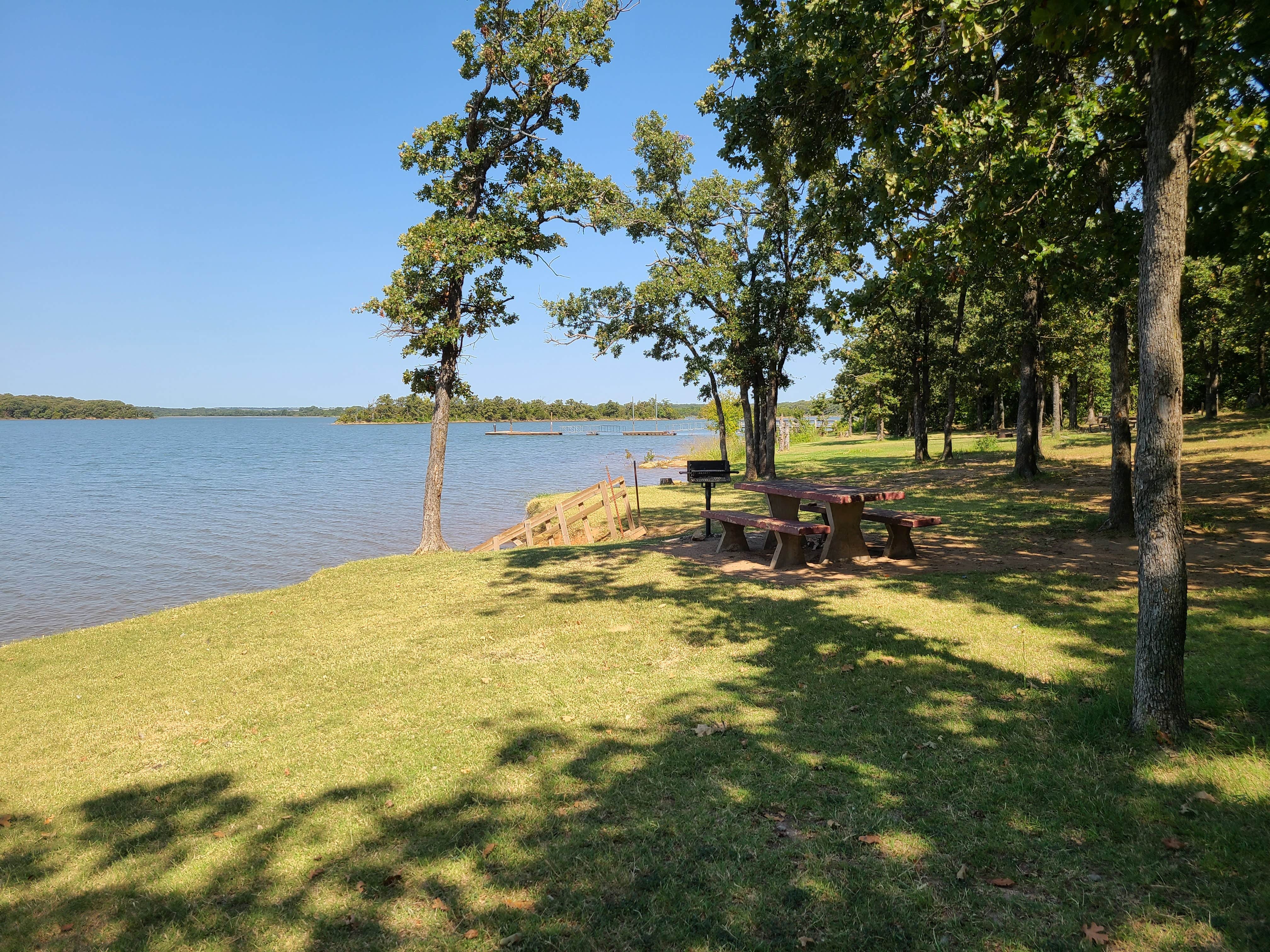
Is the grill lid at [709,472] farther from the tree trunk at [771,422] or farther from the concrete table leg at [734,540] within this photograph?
the tree trunk at [771,422]

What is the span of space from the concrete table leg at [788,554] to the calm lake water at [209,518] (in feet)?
35.3

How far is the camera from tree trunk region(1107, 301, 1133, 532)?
10.2 meters

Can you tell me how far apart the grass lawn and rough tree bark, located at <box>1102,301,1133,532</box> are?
127 inches

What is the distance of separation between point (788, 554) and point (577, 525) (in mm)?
8075

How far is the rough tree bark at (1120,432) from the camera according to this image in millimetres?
10164

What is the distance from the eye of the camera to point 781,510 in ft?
35.4

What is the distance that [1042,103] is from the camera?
611 cm

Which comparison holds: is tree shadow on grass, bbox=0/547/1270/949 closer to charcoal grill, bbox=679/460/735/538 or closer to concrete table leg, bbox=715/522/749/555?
concrete table leg, bbox=715/522/749/555

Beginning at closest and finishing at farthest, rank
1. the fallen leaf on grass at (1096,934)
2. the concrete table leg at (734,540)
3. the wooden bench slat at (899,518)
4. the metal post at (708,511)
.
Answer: the fallen leaf on grass at (1096,934), the wooden bench slat at (899,518), the concrete table leg at (734,540), the metal post at (708,511)

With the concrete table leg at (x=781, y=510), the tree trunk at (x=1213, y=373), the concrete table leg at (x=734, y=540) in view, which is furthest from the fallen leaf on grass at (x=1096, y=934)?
the tree trunk at (x=1213, y=373)

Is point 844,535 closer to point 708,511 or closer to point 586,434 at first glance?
point 708,511

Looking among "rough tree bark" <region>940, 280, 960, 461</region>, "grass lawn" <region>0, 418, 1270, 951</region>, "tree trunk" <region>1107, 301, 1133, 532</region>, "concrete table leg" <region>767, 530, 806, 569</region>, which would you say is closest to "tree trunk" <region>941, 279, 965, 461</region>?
"rough tree bark" <region>940, 280, 960, 461</region>

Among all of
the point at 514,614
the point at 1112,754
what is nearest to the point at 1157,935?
the point at 1112,754

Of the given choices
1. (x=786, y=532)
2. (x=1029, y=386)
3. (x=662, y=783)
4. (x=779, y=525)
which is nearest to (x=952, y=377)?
(x=1029, y=386)
